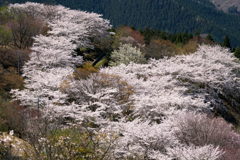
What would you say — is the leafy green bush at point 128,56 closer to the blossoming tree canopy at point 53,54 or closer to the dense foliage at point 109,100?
the dense foliage at point 109,100

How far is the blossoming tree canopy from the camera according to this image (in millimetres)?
23422

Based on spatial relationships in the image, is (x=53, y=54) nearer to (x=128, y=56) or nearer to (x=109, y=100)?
(x=109, y=100)

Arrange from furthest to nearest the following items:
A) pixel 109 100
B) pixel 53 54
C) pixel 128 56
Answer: pixel 128 56 < pixel 53 54 < pixel 109 100

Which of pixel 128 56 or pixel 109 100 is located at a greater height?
pixel 109 100

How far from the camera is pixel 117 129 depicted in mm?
19203

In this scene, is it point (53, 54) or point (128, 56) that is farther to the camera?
point (128, 56)

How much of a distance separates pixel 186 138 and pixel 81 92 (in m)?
9.74

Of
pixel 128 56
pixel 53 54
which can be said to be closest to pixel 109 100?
pixel 53 54

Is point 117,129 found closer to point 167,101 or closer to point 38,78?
point 167,101

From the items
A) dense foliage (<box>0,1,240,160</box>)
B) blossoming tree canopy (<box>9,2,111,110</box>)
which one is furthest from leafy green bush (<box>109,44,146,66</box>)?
blossoming tree canopy (<box>9,2,111,110</box>)

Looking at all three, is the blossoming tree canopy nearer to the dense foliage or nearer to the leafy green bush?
the dense foliage

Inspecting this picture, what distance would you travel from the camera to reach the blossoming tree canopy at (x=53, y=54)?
23422 millimetres

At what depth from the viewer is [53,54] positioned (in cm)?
3475

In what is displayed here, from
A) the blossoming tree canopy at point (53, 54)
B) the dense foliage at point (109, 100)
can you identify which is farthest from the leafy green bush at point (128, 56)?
the blossoming tree canopy at point (53, 54)
